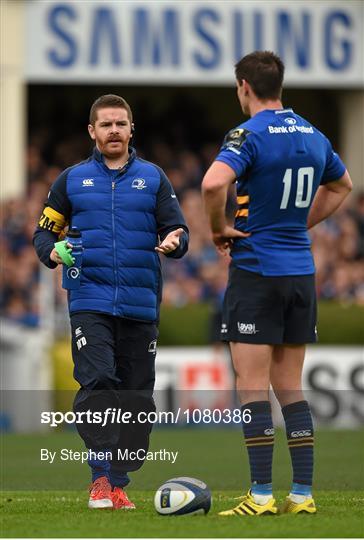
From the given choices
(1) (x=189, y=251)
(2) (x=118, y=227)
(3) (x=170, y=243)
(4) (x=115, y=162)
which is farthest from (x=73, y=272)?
(1) (x=189, y=251)

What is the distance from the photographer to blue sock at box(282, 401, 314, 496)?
7543mm

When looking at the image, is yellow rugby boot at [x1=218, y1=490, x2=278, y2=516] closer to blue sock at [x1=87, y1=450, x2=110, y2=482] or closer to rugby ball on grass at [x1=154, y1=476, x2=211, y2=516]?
rugby ball on grass at [x1=154, y1=476, x2=211, y2=516]

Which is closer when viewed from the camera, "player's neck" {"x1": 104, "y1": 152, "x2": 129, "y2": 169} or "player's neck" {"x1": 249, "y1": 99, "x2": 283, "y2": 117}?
"player's neck" {"x1": 249, "y1": 99, "x2": 283, "y2": 117}

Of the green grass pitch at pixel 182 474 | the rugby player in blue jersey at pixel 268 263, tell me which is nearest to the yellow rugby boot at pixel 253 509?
the rugby player in blue jersey at pixel 268 263

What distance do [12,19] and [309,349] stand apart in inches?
319

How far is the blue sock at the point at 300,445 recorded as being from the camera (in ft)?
24.7

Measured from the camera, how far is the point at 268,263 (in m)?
7.54

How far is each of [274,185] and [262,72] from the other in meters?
0.58

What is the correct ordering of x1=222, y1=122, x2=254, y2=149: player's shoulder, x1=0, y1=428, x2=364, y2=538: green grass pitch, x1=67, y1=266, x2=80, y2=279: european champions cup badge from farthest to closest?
x1=67, y1=266, x2=80, y2=279: european champions cup badge
x1=222, y1=122, x2=254, y2=149: player's shoulder
x1=0, y1=428, x2=364, y2=538: green grass pitch

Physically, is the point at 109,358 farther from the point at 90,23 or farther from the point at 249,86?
the point at 90,23

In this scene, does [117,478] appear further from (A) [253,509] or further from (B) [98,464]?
(A) [253,509]

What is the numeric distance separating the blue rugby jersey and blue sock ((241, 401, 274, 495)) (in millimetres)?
714

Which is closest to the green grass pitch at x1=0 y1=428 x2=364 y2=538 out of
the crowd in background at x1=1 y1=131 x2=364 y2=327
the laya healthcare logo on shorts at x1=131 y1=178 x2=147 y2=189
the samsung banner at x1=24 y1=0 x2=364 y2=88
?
the laya healthcare logo on shorts at x1=131 y1=178 x2=147 y2=189

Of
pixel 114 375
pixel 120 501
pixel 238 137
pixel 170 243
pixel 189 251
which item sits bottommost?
pixel 120 501
